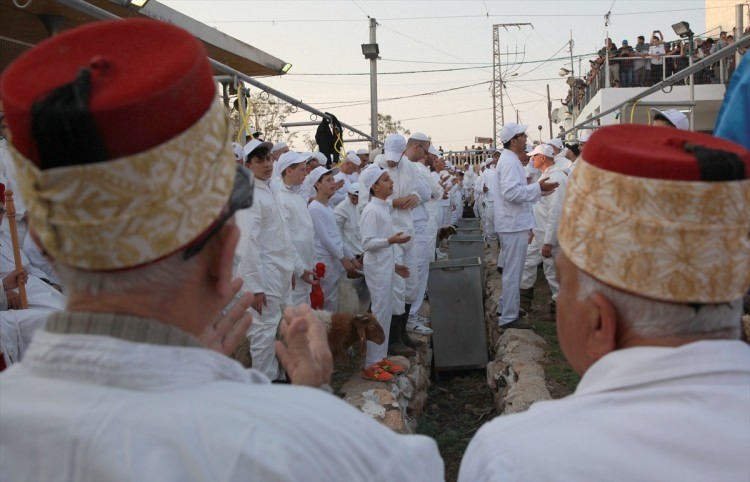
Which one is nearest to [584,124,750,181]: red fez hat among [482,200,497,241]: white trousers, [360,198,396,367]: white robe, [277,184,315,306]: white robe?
[277,184,315,306]: white robe

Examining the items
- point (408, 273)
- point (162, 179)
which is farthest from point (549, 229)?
point (162, 179)

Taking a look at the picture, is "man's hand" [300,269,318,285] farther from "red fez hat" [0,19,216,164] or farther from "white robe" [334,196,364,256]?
"red fez hat" [0,19,216,164]

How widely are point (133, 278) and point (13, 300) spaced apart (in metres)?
3.97

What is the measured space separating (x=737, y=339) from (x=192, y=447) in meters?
1.13

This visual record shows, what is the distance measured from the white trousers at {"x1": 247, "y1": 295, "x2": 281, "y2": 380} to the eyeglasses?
14.5 ft

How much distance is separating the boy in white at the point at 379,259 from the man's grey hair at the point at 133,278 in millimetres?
5385

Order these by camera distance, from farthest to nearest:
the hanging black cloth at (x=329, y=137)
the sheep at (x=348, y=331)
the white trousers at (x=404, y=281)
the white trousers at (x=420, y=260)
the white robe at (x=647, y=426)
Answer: the hanging black cloth at (x=329, y=137) → the white trousers at (x=420, y=260) → the white trousers at (x=404, y=281) → the sheep at (x=348, y=331) → the white robe at (x=647, y=426)

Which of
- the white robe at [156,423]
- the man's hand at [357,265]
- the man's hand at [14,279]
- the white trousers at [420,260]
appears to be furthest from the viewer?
the white trousers at [420,260]

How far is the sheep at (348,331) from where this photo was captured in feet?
19.5

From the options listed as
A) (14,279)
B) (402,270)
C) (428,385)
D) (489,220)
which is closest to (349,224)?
(402,270)

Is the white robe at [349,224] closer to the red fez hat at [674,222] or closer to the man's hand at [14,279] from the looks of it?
the man's hand at [14,279]

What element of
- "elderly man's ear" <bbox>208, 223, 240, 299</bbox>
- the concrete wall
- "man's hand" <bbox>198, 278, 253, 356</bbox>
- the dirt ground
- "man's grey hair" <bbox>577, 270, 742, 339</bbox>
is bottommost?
the dirt ground

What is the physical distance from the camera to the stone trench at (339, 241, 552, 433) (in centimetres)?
566

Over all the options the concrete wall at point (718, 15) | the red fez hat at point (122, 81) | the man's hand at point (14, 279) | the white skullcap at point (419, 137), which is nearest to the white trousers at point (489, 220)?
the white skullcap at point (419, 137)
